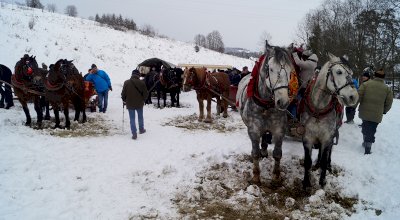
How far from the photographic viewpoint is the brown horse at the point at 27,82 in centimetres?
994

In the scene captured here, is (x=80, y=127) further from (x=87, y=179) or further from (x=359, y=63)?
(x=359, y=63)

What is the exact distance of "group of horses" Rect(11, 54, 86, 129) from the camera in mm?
9570

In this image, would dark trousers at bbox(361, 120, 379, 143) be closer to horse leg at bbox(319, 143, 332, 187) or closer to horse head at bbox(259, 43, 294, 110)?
horse leg at bbox(319, 143, 332, 187)

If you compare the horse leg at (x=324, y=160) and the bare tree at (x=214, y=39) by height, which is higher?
the bare tree at (x=214, y=39)

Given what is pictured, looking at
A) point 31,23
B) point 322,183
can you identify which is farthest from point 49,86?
point 31,23

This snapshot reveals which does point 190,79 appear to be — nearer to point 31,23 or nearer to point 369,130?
point 369,130

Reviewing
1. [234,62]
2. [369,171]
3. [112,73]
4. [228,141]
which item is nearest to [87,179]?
[228,141]

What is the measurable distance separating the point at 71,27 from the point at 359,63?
88.4 ft

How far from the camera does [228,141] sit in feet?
27.7

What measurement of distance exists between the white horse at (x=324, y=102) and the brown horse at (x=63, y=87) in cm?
727

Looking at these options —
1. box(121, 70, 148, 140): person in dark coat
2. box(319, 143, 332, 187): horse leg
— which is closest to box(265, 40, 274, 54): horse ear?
box(319, 143, 332, 187): horse leg

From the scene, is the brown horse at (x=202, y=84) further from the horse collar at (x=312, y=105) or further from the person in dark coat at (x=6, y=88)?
the person in dark coat at (x=6, y=88)

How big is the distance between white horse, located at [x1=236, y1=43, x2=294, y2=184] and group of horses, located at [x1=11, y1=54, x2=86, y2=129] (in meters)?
6.45

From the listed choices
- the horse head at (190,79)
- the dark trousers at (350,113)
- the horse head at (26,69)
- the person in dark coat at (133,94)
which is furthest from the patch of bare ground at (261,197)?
A: the horse head at (26,69)
